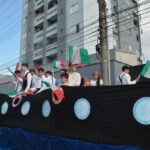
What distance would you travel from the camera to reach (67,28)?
2444 cm

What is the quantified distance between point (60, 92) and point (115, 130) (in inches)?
52.2

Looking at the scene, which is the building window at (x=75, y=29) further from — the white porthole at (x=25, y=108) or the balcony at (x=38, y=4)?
the white porthole at (x=25, y=108)

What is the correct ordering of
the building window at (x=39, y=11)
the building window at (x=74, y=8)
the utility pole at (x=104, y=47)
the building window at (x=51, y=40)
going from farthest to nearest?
the building window at (x=39, y=11), the building window at (x=51, y=40), the building window at (x=74, y=8), the utility pole at (x=104, y=47)

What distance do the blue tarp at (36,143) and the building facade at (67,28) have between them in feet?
55.9

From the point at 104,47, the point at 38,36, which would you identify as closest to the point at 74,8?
the point at 38,36

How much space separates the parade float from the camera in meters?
2.70

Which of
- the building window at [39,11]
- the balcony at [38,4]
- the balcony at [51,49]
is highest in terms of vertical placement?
the balcony at [38,4]

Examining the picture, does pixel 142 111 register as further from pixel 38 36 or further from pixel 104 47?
pixel 38 36

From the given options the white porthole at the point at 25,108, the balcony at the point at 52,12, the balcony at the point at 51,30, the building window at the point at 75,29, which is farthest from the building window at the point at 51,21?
the white porthole at the point at 25,108

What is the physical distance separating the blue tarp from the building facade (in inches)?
670

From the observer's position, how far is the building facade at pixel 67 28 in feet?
75.4

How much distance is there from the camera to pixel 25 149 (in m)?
4.14

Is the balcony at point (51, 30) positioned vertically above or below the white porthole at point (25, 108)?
above

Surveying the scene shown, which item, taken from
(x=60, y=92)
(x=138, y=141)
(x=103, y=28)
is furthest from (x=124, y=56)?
(x=138, y=141)
